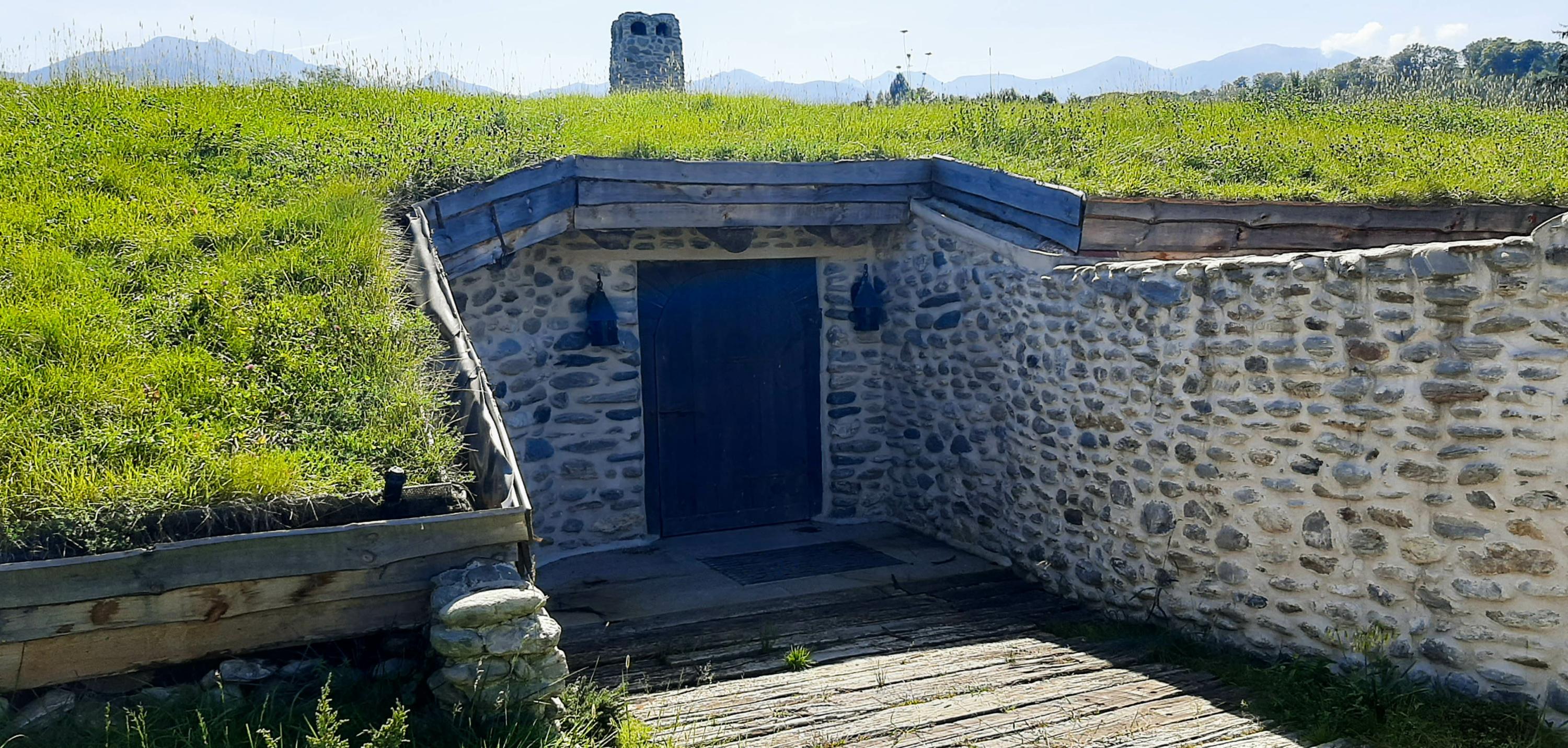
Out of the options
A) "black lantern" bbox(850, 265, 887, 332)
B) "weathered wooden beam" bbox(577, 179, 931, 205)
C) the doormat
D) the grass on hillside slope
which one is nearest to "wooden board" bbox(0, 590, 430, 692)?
the grass on hillside slope

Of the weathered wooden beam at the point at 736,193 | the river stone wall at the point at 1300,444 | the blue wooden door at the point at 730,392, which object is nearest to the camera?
the river stone wall at the point at 1300,444

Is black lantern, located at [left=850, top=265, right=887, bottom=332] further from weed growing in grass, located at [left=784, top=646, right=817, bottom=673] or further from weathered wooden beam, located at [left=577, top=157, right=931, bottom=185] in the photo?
weed growing in grass, located at [left=784, top=646, right=817, bottom=673]

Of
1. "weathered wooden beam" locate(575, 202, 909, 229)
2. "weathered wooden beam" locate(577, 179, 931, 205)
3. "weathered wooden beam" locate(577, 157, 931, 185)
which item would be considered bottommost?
"weathered wooden beam" locate(575, 202, 909, 229)

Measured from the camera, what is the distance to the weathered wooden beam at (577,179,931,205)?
288 inches

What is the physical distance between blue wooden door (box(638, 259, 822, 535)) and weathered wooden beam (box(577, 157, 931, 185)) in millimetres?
920

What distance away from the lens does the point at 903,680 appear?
5164 millimetres

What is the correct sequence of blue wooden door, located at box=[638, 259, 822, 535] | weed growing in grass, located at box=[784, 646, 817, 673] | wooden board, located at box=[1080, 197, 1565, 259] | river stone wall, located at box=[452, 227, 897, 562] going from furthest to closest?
blue wooden door, located at box=[638, 259, 822, 535] → river stone wall, located at box=[452, 227, 897, 562] → wooden board, located at box=[1080, 197, 1565, 259] → weed growing in grass, located at box=[784, 646, 817, 673]

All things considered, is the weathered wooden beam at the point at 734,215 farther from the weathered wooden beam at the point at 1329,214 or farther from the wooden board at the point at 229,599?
the wooden board at the point at 229,599

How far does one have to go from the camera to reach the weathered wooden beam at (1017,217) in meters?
6.84

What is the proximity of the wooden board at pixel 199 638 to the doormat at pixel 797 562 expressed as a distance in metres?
3.54

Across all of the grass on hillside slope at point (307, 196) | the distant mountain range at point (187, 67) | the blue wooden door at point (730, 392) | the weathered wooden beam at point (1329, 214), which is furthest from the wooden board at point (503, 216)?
the distant mountain range at point (187, 67)

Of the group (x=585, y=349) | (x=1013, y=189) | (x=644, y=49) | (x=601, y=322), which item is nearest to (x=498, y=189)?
(x=601, y=322)

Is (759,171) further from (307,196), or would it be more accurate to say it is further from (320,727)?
(320,727)

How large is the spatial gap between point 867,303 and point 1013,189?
1738 millimetres
